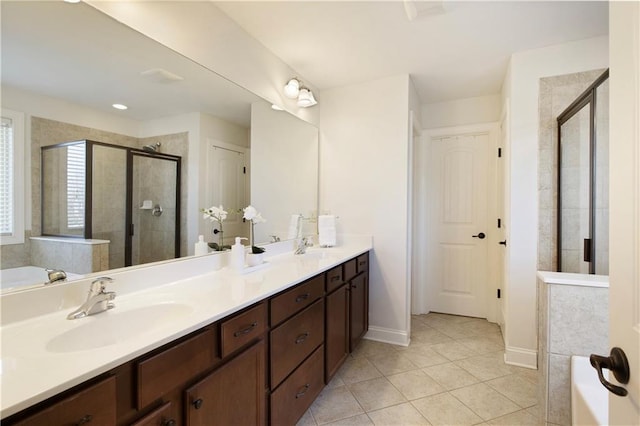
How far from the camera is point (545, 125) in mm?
2312

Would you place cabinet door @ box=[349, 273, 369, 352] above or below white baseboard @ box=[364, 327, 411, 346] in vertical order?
above

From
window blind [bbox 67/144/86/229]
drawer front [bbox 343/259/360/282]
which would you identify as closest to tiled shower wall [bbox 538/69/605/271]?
drawer front [bbox 343/259/360/282]

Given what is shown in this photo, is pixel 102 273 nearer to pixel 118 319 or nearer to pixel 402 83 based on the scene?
pixel 118 319

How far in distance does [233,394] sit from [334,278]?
101cm

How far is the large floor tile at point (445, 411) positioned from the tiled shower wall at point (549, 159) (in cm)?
127

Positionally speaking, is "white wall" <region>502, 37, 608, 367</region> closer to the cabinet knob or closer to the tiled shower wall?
the tiled shower wall

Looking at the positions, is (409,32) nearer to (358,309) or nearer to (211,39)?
(211,39)

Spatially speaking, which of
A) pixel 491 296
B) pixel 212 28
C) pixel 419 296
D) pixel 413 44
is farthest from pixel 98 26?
pixel 491 296

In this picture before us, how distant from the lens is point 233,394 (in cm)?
110

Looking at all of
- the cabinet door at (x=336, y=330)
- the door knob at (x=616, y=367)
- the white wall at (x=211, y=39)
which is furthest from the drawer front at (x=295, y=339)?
the white wall at (x=211, y=39)

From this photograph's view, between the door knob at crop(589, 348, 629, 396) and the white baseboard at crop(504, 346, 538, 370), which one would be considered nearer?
the door knob at crop(589, 348, 629, 396)

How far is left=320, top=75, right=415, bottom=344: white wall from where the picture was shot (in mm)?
2684

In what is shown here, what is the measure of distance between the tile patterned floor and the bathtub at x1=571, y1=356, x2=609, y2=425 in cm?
60

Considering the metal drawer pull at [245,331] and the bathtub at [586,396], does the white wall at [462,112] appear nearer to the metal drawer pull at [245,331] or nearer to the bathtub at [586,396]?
the bathtub at [586,396]
